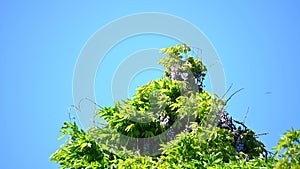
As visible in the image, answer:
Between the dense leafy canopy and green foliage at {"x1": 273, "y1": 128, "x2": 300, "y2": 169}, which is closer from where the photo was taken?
green foliage at {"x1": 273, "y1": 128, "x2": 300, "y2": 169}

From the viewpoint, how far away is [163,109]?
4891 mm

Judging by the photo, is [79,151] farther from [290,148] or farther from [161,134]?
[290,148]

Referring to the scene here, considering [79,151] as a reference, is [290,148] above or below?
below

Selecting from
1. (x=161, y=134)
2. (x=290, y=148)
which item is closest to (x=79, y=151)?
(x=161, y=134)

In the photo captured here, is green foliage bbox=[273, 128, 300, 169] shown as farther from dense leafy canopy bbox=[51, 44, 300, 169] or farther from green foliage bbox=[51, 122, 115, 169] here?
green foliage bbox=[51, 122, 115, 169]

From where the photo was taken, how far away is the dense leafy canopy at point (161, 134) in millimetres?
4328

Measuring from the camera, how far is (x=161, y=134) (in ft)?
15.9

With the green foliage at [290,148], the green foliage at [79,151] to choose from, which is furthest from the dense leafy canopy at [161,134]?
the green foliage at [290,148]

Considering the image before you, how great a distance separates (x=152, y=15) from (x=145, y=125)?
1969 millimetres

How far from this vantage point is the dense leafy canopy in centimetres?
433

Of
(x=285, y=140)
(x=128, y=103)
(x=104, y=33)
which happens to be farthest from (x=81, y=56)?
(x=285, y=140)

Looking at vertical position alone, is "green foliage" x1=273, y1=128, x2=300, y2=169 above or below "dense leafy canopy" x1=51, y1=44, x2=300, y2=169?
below

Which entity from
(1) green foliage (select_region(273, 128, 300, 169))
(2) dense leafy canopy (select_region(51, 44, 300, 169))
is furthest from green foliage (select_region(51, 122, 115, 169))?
(1) green foliage (select_region(273, 128, 300, 169))

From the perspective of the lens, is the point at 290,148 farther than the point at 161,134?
No
